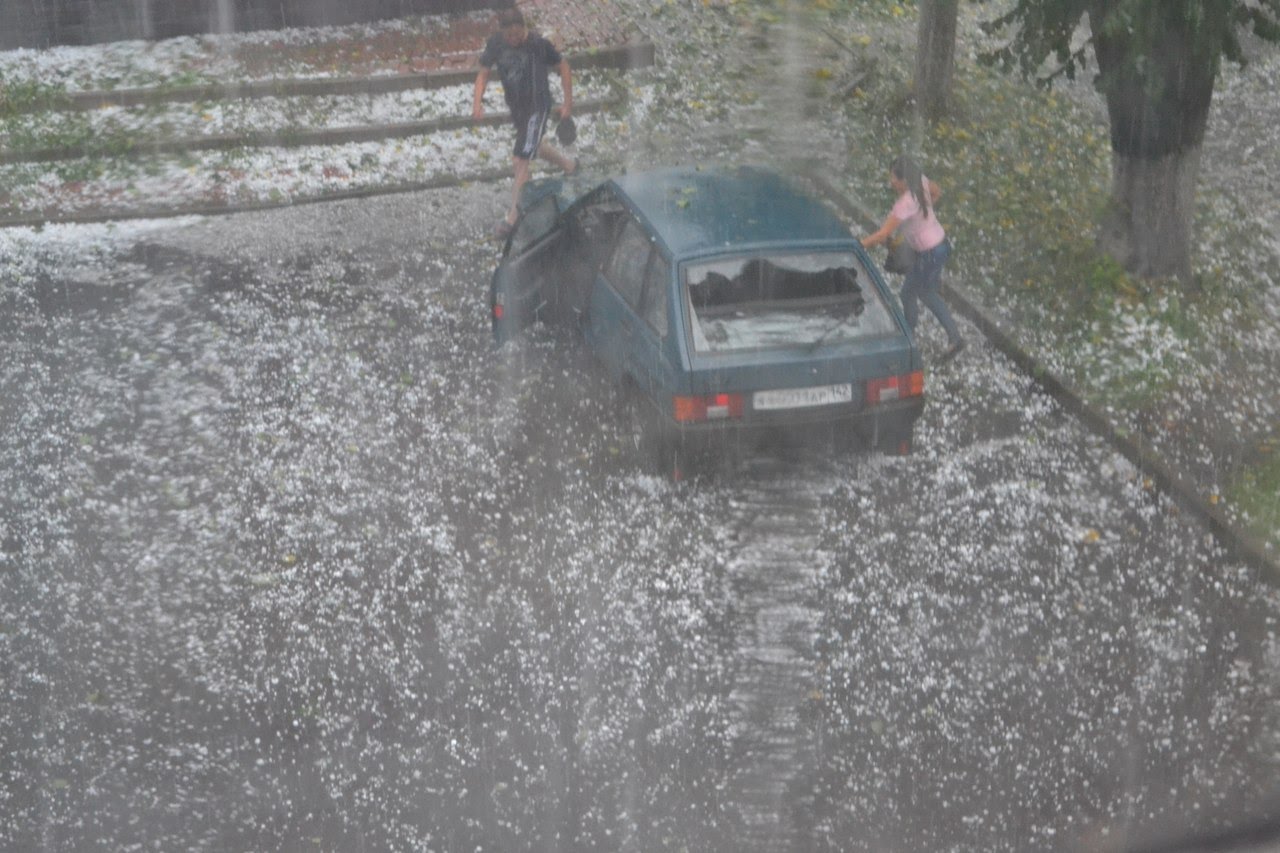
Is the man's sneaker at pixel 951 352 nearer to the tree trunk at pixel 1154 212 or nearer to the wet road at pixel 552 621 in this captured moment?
the wet road at pixel 552 621

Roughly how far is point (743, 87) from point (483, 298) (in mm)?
5318

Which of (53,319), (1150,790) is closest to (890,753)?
(1150,790)

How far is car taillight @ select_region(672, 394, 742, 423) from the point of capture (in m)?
Answer: 6.92

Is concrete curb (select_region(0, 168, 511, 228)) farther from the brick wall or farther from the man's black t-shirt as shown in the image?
the brick wall

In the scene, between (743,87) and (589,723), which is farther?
(743,87)

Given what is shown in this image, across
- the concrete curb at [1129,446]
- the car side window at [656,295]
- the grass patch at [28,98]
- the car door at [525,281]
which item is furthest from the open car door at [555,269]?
the grass patch at [28,98]

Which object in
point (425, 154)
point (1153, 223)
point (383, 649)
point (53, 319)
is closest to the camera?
point (383, 649)

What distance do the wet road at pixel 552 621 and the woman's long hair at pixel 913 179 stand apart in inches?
44.8

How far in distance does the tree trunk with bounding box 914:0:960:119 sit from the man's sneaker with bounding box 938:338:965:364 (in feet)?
15.2

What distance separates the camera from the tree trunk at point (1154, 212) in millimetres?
9594

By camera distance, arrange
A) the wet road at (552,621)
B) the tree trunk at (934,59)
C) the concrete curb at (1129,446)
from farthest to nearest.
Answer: the tree trunk at (934,59)
the concrete curb at (1129,446)
the wet road at (552,621)

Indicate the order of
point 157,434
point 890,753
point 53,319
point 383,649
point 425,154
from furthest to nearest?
point 425,154
point 53,319
point 157,434
point 383,649
point 890,753

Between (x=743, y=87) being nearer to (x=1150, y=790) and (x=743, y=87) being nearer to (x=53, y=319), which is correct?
(x=53, y=319)

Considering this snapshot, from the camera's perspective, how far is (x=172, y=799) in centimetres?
520
